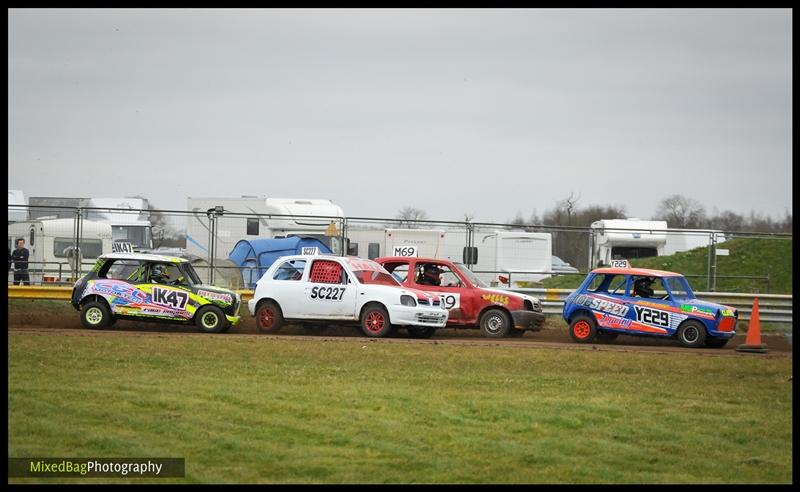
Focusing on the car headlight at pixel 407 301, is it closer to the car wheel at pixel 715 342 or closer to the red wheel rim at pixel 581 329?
the red wheel rim at pixel 581 329

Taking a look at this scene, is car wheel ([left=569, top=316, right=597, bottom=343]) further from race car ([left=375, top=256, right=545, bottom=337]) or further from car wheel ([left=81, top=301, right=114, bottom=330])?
car wheel ([left=81, top=301, right=114, bottom=330])

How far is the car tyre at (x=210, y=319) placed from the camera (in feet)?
70.9

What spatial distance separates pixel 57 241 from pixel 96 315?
10491 mm

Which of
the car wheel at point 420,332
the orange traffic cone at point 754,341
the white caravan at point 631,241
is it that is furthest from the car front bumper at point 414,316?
the white caravan at point 631,241

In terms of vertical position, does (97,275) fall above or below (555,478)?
above

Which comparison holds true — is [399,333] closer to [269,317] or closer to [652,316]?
[269,317]

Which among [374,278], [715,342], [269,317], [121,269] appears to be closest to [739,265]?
[715,342]

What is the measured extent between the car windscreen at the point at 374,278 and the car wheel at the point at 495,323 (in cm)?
195

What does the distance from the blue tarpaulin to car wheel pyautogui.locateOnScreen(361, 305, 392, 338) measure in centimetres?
736

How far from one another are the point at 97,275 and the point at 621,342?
1057 cm

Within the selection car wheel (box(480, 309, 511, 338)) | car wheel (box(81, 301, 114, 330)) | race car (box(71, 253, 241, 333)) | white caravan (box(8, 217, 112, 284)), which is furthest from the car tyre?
white caravan (box(8, 217, 112, 284))

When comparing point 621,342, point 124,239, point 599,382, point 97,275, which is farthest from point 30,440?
point 124,239

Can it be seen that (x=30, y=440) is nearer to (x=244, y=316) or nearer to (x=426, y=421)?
(x=426, y=421)
